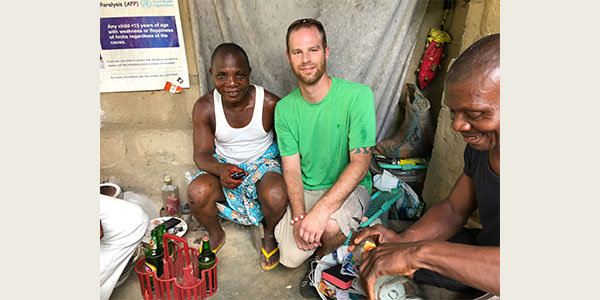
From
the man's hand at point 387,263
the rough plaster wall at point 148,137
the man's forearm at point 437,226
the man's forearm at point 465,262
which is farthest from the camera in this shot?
the rough plaster wall at point 148,137

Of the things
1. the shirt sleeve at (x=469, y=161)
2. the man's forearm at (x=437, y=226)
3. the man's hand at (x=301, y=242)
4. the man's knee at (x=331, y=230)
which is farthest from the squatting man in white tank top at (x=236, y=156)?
the shirt sleeve at (x=469, y=161)

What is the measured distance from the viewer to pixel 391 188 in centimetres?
292

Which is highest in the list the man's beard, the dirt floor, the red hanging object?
the red hanging object

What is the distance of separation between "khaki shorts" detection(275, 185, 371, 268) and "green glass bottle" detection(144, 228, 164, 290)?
31.6 inches

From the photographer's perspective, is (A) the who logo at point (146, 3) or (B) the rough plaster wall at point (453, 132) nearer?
(B) the rough plaster wall at point (453, 132)

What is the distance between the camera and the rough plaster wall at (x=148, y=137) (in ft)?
10.4

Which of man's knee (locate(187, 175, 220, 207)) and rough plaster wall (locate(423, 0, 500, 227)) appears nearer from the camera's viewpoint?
rough plaster wall (locate(423, 0, 500, 227))

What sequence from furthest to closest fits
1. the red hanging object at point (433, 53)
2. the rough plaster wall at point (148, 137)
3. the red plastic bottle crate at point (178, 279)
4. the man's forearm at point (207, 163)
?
1. the rough plaster wall at point (148, 137)
2. the red hanging object at point (433, 53)
3. the man's forearm at point (207, 163)
4. the red plastic bottle crate at point (178, 279)

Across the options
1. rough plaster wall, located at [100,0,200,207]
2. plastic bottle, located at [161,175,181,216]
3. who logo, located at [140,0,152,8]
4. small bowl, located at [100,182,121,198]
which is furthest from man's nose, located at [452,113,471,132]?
small bowl, located at [100,182,121,198]

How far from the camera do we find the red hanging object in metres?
2.88

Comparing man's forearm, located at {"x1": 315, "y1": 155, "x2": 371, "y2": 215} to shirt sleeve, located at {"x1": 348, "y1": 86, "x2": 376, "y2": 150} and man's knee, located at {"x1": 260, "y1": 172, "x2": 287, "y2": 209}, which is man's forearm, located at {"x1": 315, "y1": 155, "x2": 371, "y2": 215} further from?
man's knee, located at {"x1": 260, "y1": 172, "x2": 287, "y2": 209}

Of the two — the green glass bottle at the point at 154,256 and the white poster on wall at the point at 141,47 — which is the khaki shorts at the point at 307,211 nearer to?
the green glass bottle at the point at 154,256

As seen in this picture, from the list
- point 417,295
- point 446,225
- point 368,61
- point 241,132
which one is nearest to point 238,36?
point 241,132

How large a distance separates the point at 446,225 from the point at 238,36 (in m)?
2.18
